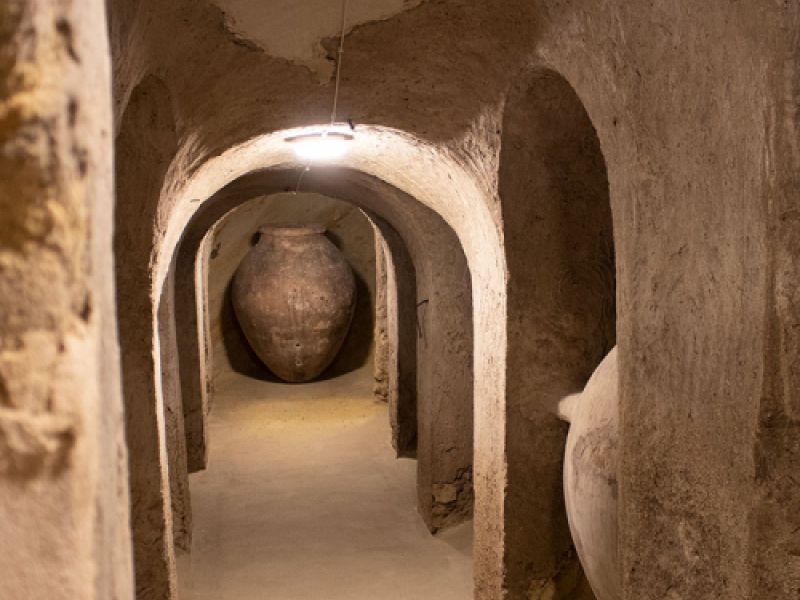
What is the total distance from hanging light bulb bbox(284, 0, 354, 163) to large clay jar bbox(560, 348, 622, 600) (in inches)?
62.8

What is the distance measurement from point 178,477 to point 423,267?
86.7 inches

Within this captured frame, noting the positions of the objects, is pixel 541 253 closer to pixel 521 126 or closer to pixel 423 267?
pixel 521 126

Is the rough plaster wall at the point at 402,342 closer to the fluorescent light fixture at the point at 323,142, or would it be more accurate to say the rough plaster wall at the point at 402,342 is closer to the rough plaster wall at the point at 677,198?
the fluorescent light fixture at the point at 323,142

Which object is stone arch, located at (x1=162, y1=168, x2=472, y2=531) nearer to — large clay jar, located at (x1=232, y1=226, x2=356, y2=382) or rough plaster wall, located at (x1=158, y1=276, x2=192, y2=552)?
rough plaster wall, located at (x1=158, y1=276, x2=192, y2=552)

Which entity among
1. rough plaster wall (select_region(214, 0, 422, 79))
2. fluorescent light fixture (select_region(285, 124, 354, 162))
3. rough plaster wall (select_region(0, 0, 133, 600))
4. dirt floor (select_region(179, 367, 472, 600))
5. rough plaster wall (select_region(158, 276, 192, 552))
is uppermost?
rough plaster wall (select_region(214, 0, 422, 79))

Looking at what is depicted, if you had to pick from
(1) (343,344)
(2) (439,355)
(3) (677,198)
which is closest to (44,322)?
(3) (677,198)

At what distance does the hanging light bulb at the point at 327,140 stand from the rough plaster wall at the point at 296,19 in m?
0.19

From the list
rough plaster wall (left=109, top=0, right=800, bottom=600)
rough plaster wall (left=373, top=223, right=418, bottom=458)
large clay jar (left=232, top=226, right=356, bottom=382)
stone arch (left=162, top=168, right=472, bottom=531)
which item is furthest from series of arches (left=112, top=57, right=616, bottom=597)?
large clay jar (left=232, top=226, right=356, bottom=382)

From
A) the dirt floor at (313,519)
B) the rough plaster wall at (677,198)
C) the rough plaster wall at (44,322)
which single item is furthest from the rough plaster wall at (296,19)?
the dirt floor at (313,519)

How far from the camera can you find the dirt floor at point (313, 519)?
18.1ft

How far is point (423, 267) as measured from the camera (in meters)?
6.47

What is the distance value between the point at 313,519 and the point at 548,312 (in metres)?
3.34

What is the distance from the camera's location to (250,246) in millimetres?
11266

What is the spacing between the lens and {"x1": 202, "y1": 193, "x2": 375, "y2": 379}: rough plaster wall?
432 inches
